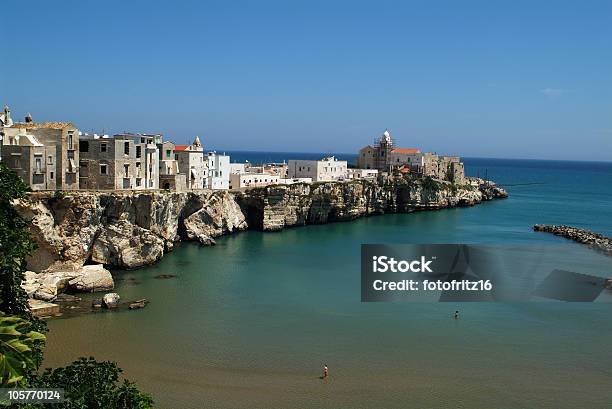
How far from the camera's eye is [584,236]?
54.2 metres

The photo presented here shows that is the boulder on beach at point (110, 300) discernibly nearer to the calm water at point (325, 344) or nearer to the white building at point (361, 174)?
the calm water at point (325, 344)

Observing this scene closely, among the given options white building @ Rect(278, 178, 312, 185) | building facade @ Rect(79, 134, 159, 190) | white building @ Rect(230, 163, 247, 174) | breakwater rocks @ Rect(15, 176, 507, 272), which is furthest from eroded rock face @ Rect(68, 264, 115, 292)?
white building @ Rect(230, 163, 247, 174)

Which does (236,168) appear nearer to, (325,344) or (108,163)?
(108,163)

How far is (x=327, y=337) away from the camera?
25328mm

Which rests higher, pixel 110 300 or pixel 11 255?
pixel 11 255

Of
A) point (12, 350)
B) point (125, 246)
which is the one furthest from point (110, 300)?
point (12, 350)

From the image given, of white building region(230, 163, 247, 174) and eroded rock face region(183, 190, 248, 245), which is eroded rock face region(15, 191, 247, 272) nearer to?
eroded rock face region(183, 190, 248, 245)

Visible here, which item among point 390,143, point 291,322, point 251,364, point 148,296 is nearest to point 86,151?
point 148,296

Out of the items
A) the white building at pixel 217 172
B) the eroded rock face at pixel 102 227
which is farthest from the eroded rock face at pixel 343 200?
the eroded rock face at pixel 102 227

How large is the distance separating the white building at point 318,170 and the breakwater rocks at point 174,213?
3569 mm

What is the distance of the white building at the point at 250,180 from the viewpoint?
2302 inches

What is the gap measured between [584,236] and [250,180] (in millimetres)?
31117

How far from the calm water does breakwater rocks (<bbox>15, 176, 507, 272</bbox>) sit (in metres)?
2.43

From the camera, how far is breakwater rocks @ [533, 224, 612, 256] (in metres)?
50.0
